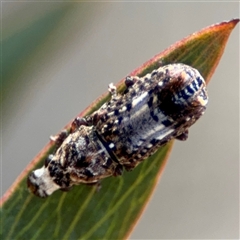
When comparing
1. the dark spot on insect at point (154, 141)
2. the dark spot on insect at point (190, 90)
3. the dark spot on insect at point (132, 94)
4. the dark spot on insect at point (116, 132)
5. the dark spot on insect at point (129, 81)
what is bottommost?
the dark spot on insect at point (154, 141)

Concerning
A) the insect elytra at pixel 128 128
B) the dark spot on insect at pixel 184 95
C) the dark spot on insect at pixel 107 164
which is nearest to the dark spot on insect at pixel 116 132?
the insect elytra at pixel 128 128

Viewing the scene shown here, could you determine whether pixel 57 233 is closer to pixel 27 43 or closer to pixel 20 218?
pixel 20 218

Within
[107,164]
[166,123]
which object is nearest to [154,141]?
[166,123]

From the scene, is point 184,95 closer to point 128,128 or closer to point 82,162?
point 128,128

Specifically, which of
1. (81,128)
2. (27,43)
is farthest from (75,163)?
(27,43)

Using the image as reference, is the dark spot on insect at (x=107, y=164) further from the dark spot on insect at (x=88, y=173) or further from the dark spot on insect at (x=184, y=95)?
the dark spot on insect at (x=184, y=95)

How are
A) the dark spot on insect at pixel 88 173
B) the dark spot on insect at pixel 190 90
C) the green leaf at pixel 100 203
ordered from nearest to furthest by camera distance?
the green leaf at pixel 100 203 → the dark spot on insect at pixel 190 90 → the dark spot on insect at pixel 88 173

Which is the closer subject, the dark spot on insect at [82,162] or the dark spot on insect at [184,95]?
the dark spot on insect at [184,95]
